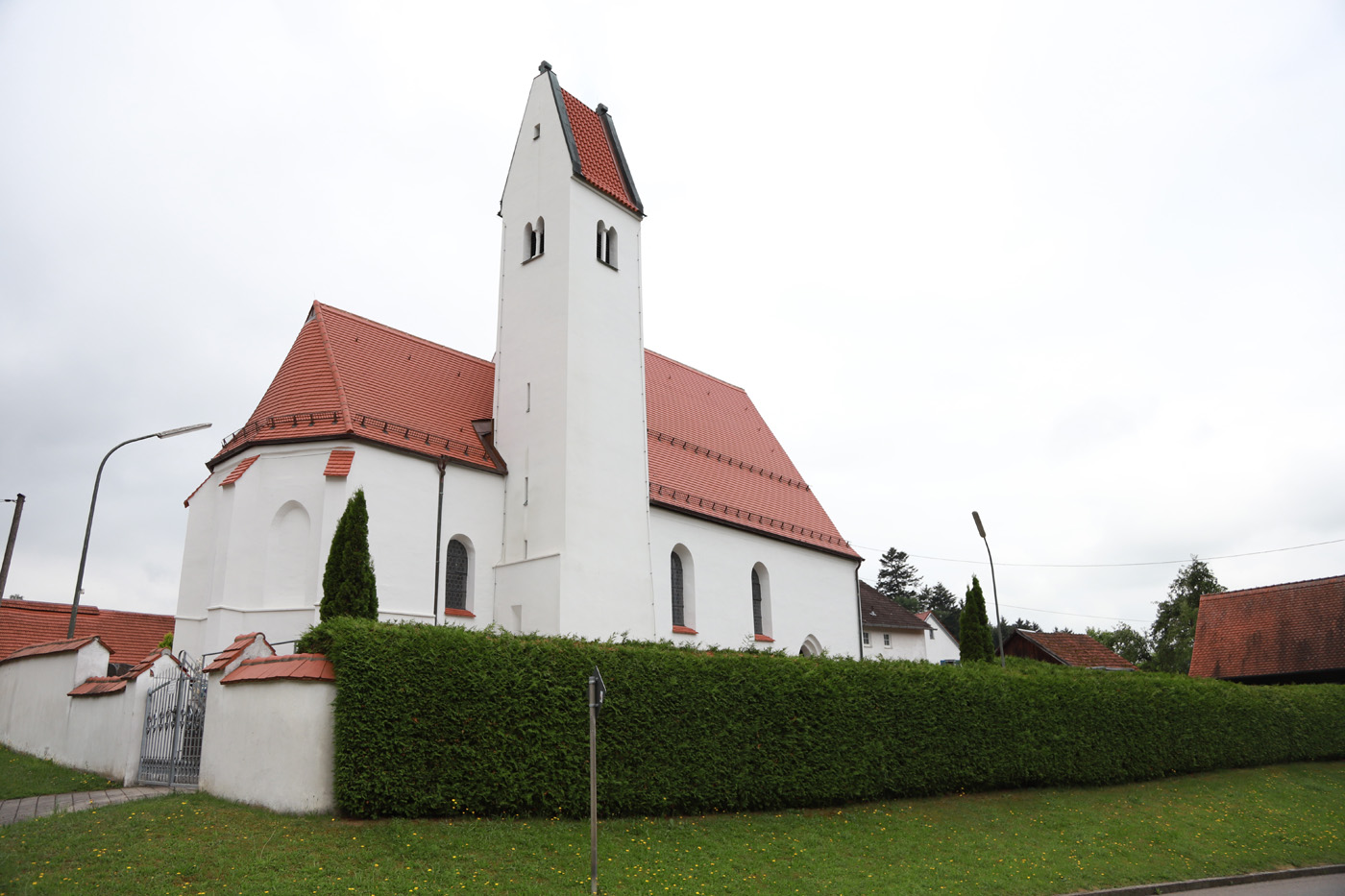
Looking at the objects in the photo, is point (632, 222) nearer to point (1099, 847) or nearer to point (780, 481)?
point (780, 481)

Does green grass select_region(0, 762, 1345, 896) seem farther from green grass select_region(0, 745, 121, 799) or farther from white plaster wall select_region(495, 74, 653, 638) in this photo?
white plaster wall select_region(495, 74, 653, 638)

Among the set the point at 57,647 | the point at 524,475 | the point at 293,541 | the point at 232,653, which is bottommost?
the point at 232,653

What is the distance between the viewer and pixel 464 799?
13.1 meters

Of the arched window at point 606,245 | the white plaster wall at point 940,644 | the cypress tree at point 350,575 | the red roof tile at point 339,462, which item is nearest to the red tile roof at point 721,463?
the arched window at point 606,245

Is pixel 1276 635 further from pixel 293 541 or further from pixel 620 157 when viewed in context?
pixel 293 541

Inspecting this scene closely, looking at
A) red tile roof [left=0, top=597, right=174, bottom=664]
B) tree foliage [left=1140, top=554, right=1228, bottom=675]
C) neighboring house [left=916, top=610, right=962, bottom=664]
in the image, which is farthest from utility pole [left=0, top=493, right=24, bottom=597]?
tree foliage [left=1140, top=554, right=1228, bottom=675]

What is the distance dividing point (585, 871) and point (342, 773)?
3560mm

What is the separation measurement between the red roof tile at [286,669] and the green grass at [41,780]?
3.32 m

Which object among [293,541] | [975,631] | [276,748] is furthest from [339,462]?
[975,631]

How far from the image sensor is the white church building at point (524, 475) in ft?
68.2

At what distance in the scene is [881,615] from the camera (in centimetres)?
4800

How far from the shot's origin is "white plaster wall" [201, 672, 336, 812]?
1249 centimetres

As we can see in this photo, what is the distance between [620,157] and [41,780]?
20.9 metres

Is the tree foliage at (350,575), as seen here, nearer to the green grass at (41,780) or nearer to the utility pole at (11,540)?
the green grass at (41,780)
